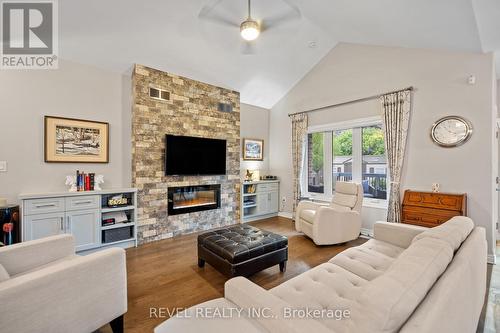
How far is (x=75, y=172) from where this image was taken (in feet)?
11.4

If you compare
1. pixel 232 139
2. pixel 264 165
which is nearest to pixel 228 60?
pixel 232 139

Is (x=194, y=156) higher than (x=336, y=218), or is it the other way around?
(x=194, y=156)

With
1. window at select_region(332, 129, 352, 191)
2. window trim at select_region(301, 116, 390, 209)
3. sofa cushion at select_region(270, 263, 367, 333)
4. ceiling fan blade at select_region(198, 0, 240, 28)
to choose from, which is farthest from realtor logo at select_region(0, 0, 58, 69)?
window at select_region(332, 129, 352, 191)

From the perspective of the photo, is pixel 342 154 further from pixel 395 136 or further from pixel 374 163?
pixel 395 136

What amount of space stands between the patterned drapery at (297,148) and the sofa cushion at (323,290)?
337 centimetres

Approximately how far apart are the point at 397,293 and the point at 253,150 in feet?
16.3

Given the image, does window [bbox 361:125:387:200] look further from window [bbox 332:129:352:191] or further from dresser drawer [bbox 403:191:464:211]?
dresser drawer [bbox 403:191:464:211]

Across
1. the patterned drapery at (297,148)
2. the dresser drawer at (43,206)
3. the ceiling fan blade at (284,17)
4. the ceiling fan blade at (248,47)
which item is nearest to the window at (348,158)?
the patterned drapery at (297,148)

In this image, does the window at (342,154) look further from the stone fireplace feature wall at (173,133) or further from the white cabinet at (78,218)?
the white cabinet at (78,218)

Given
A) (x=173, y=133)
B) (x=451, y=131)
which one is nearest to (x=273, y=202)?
(x=173, y=133)

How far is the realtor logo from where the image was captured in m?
2.61

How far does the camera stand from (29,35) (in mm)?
2896

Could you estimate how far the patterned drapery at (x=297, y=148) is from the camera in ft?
16.9

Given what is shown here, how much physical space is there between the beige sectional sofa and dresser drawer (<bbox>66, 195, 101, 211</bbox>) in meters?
2.79
